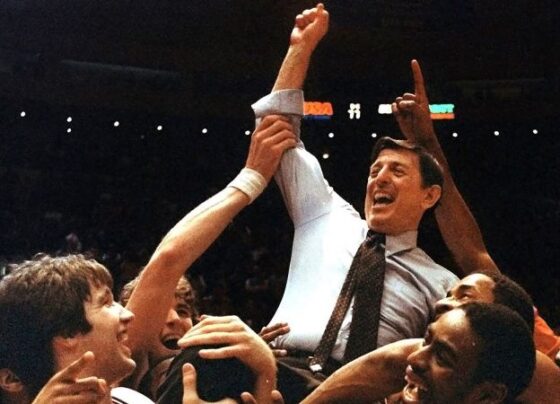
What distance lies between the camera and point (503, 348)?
4.20ft

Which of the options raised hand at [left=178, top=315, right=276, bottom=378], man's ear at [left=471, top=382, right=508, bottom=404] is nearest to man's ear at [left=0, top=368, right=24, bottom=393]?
raised hand at [left=178, top=315, right=276, bottom=378]

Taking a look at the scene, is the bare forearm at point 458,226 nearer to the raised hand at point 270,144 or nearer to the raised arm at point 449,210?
the raised arm at point 449,210

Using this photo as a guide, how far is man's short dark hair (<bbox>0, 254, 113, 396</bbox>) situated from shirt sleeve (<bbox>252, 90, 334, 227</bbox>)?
549 millimetres

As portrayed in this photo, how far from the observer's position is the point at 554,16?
754 centimetres

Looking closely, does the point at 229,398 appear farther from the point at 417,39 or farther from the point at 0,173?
the point at 0,173

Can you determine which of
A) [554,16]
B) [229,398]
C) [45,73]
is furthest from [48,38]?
[229,398]

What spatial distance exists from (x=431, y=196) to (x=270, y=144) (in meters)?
0.34

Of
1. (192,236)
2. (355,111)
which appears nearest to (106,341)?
(192,236)

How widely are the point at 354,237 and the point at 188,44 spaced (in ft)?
22.5

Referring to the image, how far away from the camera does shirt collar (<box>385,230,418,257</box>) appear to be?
1829 millimetres

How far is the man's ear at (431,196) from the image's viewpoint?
1.89 meters

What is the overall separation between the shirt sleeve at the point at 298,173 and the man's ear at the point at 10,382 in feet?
2.35

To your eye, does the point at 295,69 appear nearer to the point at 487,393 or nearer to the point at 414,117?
the point at 414,117

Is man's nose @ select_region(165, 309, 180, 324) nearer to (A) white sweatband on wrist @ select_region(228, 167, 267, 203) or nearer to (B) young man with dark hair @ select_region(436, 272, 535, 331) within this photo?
(A) white sweatband on wrist @ select_region(228, 167, 267, 203)
